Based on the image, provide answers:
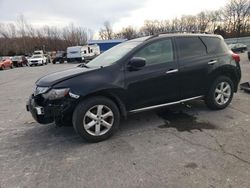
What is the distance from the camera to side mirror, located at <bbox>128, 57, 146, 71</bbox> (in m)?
4.02

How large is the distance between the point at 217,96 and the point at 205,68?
0.76 meters

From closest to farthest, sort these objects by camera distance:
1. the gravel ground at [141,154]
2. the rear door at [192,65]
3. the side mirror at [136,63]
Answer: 1. the gravel ground at [141,154]
2. the side mirror at [136,63]
3. the rear door at [192,65]

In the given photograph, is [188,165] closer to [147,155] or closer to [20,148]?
[147,155]

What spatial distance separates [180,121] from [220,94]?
1.25 meters

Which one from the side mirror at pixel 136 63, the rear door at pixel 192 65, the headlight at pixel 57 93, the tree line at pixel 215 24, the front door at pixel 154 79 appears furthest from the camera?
the tree line at pixel 215 24

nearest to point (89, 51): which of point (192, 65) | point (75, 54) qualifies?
point (75, 54)

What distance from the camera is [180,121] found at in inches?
186

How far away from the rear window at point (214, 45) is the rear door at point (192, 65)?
0.12m

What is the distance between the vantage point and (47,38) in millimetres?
75000

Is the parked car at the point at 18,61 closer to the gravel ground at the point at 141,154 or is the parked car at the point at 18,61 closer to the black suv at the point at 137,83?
the gravel ground at the point at 141,154

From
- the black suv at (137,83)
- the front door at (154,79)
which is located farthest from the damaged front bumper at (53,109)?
the front door at (154,79)

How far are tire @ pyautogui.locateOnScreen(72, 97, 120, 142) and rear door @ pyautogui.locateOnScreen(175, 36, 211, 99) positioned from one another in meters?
1.57

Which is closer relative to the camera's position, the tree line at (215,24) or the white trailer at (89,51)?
the white trailer at (89,51)

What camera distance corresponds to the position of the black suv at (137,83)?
148 inches
